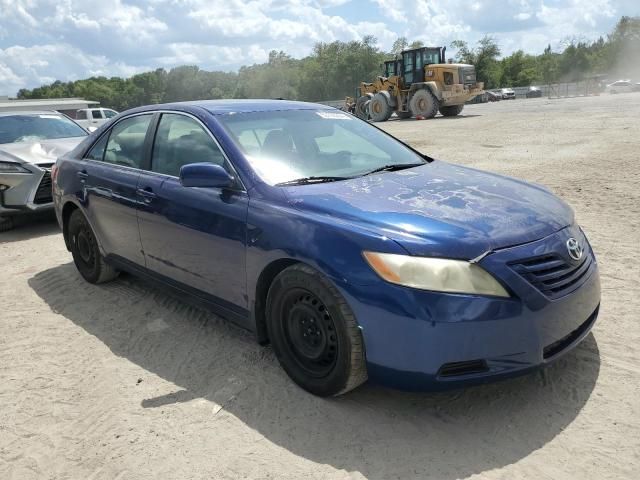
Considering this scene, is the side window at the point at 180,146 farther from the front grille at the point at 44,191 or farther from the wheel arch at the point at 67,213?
the front grille at the point at 44,191

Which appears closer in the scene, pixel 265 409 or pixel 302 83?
pixel 265 409

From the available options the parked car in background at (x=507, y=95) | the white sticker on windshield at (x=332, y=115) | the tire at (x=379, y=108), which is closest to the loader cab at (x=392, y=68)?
the tire at (x=379, y=108)

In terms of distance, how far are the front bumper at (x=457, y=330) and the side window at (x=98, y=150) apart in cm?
308

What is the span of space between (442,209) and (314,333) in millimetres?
934

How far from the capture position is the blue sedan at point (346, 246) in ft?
8.56

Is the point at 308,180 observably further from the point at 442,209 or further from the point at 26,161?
the point at 26,161

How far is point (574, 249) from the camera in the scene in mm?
2965

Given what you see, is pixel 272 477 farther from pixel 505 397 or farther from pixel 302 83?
pixel 302 83

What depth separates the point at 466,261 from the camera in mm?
2609

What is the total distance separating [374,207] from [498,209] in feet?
2.16

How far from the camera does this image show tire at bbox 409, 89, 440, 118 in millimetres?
25172

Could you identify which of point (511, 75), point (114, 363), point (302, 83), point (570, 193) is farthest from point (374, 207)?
point (302, 83)

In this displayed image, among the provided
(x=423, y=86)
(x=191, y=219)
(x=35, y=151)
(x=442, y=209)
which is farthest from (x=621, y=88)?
(x=191, y=219)

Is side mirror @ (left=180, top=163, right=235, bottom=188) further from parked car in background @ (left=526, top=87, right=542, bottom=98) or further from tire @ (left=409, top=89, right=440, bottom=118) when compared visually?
parked car in background @ (left=526, top=87, right=542, bottom=98)
